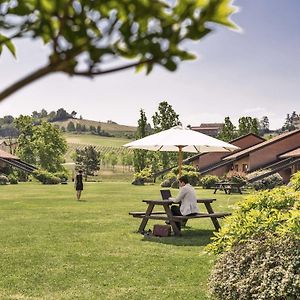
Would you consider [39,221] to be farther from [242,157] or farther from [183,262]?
[242,157]

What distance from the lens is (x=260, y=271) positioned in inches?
194

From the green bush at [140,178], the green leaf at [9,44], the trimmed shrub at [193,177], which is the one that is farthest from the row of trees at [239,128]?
the green leaf at [9,44]

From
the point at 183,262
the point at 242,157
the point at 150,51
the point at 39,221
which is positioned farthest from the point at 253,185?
the point at 150,51

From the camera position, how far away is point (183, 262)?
8.47 metres

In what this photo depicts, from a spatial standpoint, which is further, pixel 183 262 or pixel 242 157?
pixel 242 157

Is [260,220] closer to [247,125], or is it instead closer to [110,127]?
[247,125]

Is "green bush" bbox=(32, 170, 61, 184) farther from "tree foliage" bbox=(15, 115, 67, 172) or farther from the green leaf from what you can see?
the green leaf

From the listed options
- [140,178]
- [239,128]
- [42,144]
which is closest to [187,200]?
[140,178]

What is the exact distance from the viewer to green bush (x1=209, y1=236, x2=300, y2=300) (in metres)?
4.71

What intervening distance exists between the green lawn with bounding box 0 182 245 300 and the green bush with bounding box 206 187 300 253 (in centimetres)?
48

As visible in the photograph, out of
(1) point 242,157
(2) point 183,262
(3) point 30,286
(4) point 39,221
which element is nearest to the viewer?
(3) point 30,286

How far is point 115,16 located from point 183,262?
7407 millimetres

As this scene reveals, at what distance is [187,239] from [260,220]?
581cm

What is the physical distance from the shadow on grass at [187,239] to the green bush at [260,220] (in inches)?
170
